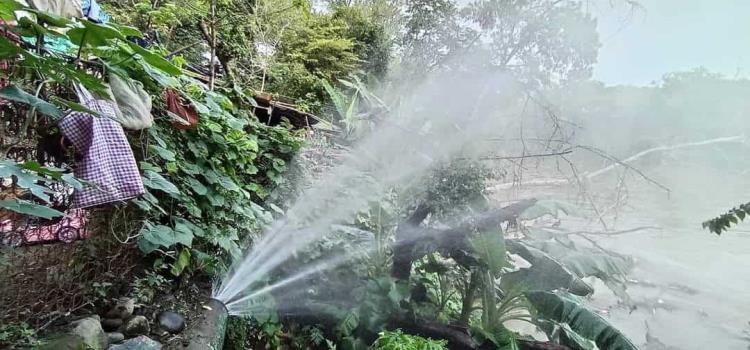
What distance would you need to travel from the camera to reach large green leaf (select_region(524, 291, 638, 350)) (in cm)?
272

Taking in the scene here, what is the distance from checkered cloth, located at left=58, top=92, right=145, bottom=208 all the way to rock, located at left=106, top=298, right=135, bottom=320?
0.65 m

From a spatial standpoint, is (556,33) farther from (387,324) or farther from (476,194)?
(387,324)

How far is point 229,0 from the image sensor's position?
522 cm

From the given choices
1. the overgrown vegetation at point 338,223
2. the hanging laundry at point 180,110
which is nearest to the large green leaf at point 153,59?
the overgrown vegetation at point 338,223

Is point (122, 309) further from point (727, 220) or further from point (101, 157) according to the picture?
point (727, 220)

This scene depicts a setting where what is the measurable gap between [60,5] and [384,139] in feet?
10.00

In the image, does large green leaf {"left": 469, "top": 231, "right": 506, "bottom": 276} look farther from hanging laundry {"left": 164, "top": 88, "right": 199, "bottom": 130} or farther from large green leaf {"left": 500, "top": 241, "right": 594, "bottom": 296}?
hanging laundry {"left": 164, "top": 88, "right": 199, "bottom": 130}

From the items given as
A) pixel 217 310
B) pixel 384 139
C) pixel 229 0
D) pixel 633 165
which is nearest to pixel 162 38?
pixel 229 0

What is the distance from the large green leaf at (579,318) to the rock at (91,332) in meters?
2.90

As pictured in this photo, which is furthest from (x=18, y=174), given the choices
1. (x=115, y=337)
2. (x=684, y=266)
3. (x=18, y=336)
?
(x=684, y=266)

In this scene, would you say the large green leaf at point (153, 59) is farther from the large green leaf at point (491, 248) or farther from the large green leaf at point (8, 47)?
the large green leaf at point (491, 248)

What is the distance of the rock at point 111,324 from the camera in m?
1.66

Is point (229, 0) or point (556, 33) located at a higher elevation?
point (556, 33)

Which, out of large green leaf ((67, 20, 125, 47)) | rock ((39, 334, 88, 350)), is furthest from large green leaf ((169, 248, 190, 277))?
large green leaf ((67, 20, 125, 47))
